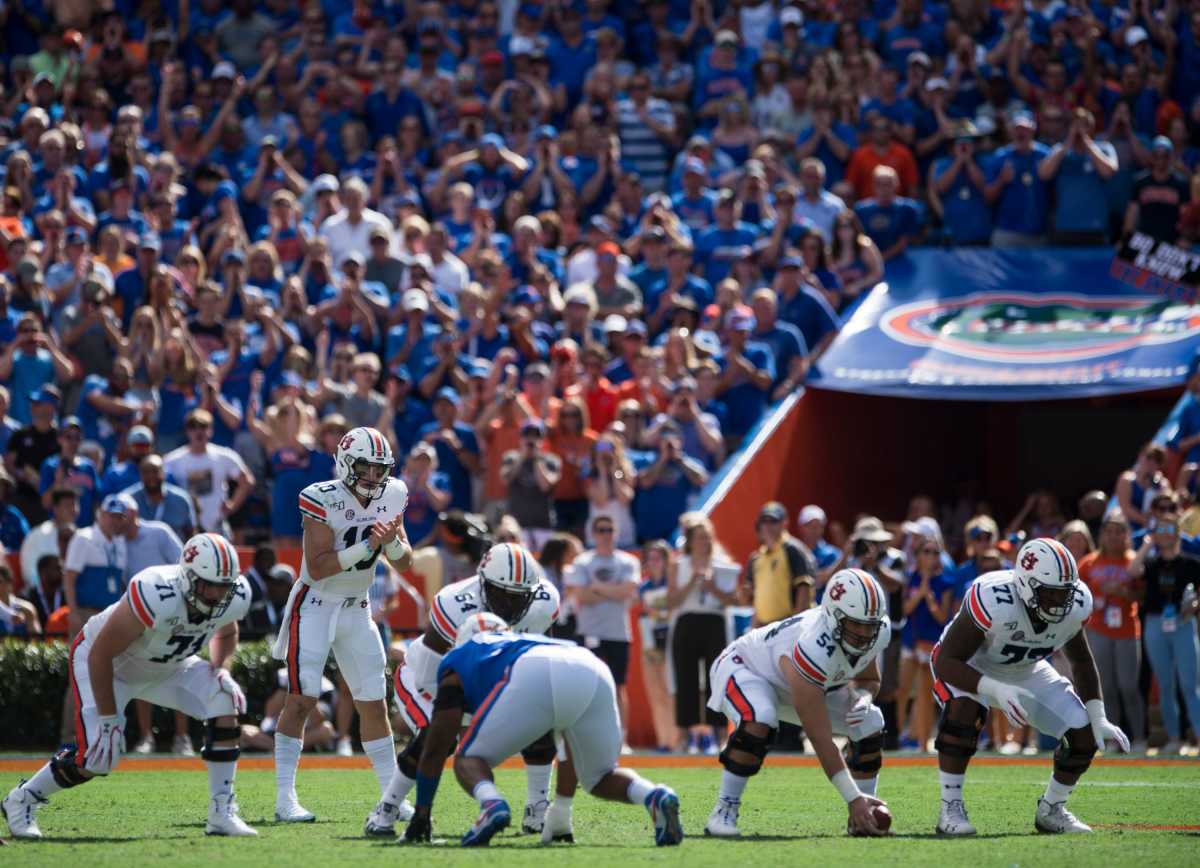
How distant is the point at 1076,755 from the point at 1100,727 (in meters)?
0.19

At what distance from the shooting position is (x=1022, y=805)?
1123 centimetres

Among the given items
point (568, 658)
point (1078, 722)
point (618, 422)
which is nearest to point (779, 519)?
point (618, 422)

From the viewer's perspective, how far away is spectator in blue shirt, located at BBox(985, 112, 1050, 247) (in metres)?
19.8

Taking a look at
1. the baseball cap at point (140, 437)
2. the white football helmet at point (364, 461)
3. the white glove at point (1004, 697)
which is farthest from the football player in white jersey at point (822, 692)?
the baseball cap at point (140, 437)

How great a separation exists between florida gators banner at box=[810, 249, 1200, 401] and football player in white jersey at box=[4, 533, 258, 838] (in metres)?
10.1

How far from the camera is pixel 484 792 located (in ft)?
27.2

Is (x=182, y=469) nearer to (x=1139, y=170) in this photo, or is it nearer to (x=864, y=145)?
(x=864, y=145)

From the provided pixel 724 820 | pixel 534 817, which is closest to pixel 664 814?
pixel 724 820

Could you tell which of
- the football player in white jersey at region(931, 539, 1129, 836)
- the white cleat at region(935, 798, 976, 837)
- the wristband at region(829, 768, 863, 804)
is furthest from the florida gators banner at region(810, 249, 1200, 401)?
the wristband at region(829, 768, 863, 804)

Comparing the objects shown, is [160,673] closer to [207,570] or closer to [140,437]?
[207,570]

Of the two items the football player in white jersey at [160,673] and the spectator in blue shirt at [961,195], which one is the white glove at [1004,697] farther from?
the spectator in blue shirt at [961,195]

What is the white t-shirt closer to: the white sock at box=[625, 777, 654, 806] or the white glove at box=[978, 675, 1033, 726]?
the white glove at box=[978, 675, 1033, 726]

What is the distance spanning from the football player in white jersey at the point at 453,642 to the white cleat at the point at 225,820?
59 centimetres

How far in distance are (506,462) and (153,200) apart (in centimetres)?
549
